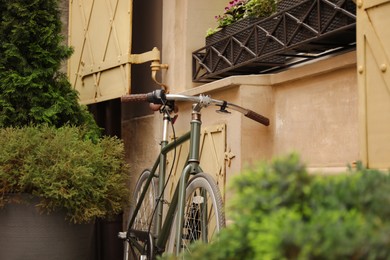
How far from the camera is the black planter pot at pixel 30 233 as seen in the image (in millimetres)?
5180

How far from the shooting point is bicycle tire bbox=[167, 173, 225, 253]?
3594 millimetres

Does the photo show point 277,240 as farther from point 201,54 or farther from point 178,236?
point 201,54

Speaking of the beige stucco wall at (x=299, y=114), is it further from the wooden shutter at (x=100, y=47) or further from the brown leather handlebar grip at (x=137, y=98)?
the wooden shutter at (x=100, y=47)

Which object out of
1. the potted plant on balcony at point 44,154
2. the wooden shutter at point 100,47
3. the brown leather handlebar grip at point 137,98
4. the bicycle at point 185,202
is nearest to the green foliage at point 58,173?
the potted plant on balcony at point 44,154

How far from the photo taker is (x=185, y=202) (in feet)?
12.9

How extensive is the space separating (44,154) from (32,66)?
3.79ft

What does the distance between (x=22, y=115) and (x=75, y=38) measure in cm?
181

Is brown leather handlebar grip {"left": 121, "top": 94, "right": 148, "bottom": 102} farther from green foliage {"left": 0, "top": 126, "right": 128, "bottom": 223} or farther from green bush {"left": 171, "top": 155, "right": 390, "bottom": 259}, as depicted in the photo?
green bush {"left": 171, "top": 155, "right": 390, "bottom": 259}

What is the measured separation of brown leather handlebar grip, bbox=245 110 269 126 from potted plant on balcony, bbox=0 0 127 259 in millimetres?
1321

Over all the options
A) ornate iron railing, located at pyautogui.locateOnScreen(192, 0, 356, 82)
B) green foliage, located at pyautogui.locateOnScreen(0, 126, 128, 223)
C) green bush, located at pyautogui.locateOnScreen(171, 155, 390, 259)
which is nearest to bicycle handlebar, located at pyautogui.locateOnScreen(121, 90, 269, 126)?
ornate iron railing, located at pyautogui.locateOnScreen(192, 0, 356, 82)

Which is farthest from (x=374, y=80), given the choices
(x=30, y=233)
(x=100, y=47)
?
(x=100, y=47)

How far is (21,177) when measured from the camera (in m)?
5.06

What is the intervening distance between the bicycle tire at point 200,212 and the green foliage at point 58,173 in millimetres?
1084

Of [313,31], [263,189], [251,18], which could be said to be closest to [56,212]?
[251,18]
